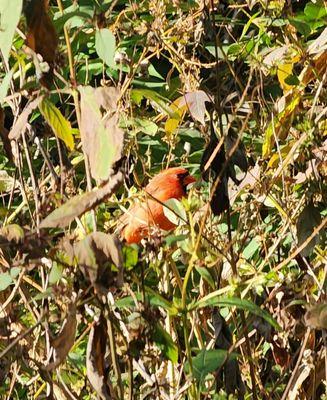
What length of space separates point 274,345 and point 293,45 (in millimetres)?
634

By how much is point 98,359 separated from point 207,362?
0.21m

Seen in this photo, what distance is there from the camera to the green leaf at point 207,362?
1601mm

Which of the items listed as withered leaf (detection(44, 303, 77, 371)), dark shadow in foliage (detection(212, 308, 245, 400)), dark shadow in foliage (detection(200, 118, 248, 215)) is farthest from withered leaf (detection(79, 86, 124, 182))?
dark shadow in foliage (detection(212, 308, 245, 400))

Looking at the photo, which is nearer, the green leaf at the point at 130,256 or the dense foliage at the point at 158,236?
the dense foliage at the point at 158,236

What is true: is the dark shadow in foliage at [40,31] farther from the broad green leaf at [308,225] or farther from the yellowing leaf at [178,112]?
the yellowing leaf at [178,112]

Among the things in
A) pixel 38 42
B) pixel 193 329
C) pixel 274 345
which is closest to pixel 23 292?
pixel 193 329

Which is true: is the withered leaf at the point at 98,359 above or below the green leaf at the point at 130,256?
below

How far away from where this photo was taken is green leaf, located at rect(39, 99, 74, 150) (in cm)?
144

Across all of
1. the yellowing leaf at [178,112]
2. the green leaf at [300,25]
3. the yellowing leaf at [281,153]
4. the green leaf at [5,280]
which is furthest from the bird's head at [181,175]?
the green leaf at [5,280]

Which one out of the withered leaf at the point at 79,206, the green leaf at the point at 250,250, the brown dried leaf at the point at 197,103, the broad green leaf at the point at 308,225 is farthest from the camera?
the green leaf at the point at 250,250

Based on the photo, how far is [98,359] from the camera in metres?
1.48

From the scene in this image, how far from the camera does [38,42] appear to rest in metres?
1.37

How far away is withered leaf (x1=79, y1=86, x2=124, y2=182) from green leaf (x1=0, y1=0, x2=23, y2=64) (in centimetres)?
13

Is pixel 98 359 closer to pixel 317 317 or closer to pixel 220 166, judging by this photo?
pixel 317 317
